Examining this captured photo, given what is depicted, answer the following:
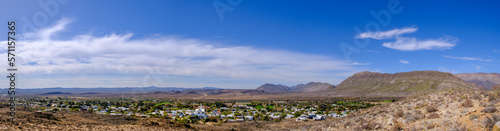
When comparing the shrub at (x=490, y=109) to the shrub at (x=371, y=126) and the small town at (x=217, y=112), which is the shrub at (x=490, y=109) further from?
the small town at (x=217, y=112)

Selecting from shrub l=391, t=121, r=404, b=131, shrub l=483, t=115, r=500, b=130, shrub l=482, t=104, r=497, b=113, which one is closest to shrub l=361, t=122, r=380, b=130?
shrub l=391, t=121, r=404, b=131

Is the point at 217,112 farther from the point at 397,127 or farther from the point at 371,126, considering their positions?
the point at 397,127

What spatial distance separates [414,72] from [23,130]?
226m

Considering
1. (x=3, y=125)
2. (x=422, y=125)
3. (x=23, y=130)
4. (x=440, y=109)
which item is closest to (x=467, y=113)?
(x=422, y=125)

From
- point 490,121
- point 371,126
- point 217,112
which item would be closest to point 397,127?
point 371,126

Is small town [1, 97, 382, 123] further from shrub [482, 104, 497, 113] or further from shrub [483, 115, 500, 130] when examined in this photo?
shrub [483, 115, 500, 130]

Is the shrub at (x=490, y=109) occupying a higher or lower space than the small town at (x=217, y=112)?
higher

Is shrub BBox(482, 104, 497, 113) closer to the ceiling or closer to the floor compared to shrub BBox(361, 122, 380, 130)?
closer to the ceiling

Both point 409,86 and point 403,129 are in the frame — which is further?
point 409,86

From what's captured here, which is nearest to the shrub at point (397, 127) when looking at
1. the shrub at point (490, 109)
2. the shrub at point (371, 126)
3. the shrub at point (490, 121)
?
the shrub at point (371, 126)

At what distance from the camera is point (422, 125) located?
11703mm

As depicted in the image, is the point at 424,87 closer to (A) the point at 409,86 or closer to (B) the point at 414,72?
(A) the point at 409,86

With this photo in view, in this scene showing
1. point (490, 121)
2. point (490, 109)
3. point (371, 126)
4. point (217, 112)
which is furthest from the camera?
point (217, 112)

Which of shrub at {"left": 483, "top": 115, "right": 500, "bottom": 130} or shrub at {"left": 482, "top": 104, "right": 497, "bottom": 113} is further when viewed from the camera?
shrub at {"left": 482, "top": 104, "right": 497, "bottom": 113}
